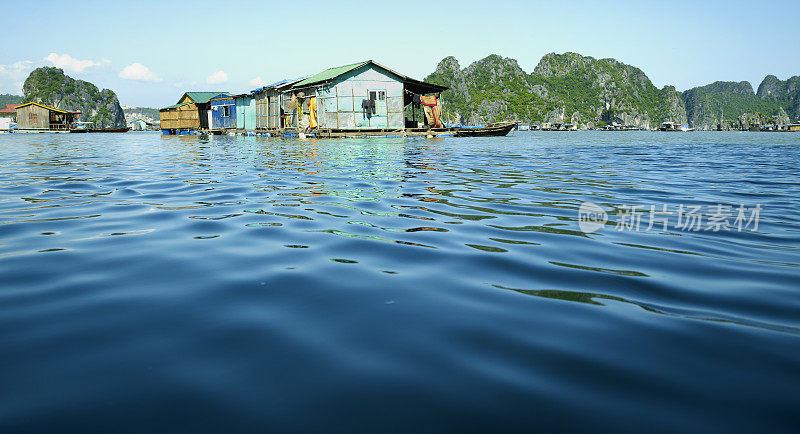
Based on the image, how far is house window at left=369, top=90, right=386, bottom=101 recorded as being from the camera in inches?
1180

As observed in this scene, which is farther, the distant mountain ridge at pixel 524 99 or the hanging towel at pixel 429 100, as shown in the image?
the distant mountain ridge at pixel 524 99

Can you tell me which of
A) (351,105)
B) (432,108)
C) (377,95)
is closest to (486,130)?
(432,108)

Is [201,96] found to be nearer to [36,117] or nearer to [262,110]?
[262,110]

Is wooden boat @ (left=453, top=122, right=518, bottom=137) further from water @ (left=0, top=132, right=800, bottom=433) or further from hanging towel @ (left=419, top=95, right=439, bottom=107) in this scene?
water @ (left=0, top=132, right=800, bottom=433)

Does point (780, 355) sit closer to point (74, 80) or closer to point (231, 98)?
point (231, 98)

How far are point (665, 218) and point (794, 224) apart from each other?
1.27 metres

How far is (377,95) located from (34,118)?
175 feet

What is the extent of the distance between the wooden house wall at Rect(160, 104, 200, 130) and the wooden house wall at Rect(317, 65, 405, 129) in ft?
71.5

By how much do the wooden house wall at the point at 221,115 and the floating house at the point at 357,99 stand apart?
12.0 metres

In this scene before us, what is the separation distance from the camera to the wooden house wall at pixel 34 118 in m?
59.2

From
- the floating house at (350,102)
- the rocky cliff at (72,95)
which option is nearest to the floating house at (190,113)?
the floating house at (350,102)

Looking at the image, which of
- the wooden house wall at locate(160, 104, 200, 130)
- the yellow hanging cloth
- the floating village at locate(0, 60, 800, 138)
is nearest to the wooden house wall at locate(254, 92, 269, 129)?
the floating village at locate(0, 60, 800, 138)

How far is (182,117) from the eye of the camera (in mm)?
46438

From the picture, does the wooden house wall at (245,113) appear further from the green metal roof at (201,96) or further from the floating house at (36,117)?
the floating house at (36,117)
